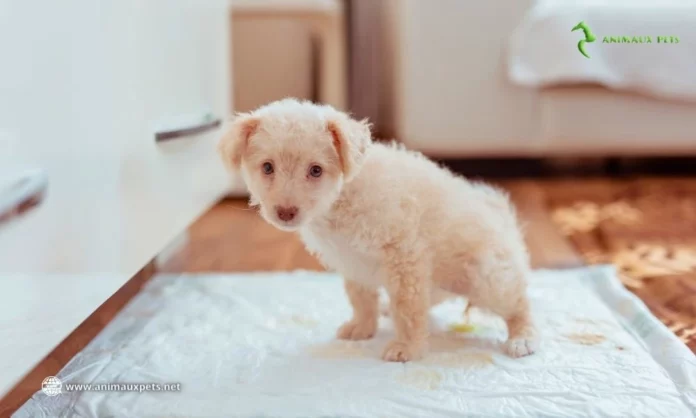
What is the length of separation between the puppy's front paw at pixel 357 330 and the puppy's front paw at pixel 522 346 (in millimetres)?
251

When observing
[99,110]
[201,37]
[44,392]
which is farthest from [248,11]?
[44,392]

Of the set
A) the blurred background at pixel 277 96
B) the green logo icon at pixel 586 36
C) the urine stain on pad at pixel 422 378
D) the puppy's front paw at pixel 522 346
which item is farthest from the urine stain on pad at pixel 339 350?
the green logo icon at pixel 586 36

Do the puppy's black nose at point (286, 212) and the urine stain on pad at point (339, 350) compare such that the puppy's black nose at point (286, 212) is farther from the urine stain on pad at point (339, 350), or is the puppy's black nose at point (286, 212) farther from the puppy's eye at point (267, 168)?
the urine stain on pad at point (339, 350)

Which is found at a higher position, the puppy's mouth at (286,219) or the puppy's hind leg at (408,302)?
the puppy's mouth at (286,219)

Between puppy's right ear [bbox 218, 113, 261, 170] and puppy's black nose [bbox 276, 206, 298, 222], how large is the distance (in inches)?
5.5

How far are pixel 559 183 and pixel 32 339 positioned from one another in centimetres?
252

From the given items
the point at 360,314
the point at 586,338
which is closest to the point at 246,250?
the point at 360,314

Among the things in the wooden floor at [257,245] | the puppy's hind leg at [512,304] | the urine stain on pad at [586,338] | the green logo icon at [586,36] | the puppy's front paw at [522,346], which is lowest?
the wooden floor at [257,245]

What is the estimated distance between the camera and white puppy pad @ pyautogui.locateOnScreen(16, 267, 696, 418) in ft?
3.34

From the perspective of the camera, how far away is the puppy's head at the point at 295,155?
3.55 feet

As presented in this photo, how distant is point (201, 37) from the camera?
1733mm

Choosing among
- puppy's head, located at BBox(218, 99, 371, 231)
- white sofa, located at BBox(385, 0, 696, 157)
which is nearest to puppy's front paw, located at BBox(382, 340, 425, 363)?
puppy's head, located at BBox(218, 99, 371, 231)

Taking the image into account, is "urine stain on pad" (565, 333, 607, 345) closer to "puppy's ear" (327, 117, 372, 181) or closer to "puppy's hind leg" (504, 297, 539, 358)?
"puppy's hind leg" (504, 297, 539, 358)

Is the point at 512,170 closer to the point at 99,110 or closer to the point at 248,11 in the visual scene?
the point at 248,11
